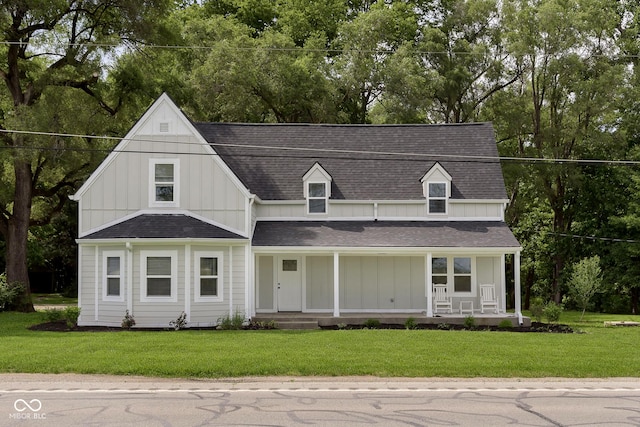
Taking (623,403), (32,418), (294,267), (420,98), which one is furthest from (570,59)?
(32,418)

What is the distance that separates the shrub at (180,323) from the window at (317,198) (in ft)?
22.6

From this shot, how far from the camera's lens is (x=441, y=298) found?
2806 cm

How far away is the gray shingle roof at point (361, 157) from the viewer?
30.3m

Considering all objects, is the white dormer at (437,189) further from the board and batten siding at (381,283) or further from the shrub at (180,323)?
the shrub at (180,323)

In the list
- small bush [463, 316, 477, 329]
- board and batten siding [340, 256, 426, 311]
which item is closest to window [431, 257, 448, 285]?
board and batten siding [340, 256, 426, 311]

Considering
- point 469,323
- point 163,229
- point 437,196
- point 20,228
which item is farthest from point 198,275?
point 20,228

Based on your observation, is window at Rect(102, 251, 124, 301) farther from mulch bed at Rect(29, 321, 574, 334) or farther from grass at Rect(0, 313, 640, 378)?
grass at Rect(0, 313, 640, 378)

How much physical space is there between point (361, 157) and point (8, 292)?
48.8ft

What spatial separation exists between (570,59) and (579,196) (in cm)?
823

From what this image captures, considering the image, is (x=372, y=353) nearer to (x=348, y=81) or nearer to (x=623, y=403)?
(x=623, y=403)

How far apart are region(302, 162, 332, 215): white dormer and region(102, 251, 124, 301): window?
7447mm

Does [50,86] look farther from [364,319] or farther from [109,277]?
[364,319]

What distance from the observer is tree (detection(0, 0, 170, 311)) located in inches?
1224

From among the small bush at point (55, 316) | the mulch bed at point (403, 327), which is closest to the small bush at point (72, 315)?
the mulch bed at point (403, 327)
